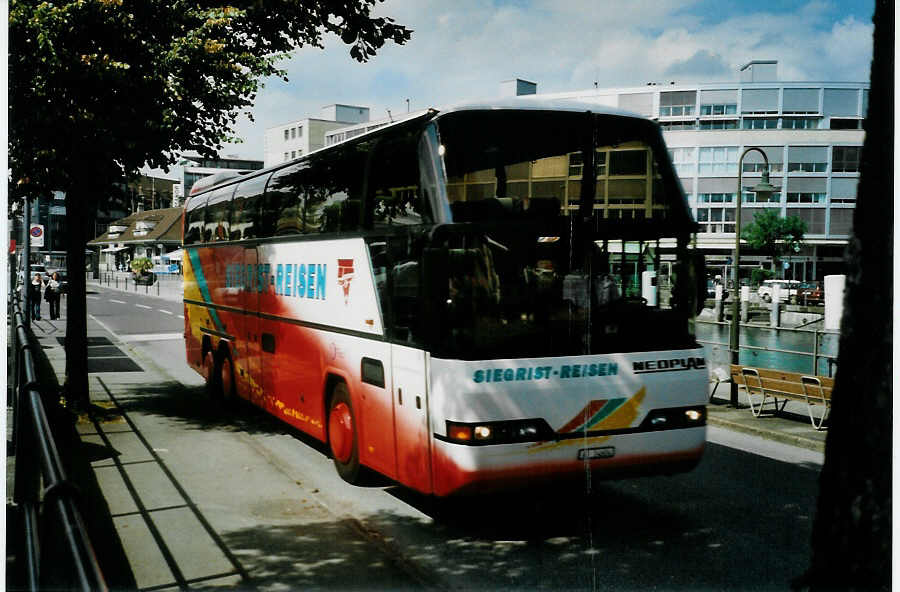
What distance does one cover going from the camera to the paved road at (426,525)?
571 centimetres

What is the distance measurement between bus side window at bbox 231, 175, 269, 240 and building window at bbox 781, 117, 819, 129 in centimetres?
605

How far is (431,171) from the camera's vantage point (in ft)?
20.6

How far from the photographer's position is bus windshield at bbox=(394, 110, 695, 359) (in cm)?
595

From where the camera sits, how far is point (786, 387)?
433 inches

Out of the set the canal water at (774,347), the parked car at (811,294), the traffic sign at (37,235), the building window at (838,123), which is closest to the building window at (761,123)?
the building window at (838,123)

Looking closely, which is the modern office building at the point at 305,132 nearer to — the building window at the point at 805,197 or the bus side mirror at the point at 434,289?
the bus side mirror at the point at 434,289

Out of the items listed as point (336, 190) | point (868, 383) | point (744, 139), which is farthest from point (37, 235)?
point (868, 383)

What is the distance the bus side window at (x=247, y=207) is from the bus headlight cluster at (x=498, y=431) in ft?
17.8

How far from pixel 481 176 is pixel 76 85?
15.3 feet

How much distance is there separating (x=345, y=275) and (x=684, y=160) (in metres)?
3.29

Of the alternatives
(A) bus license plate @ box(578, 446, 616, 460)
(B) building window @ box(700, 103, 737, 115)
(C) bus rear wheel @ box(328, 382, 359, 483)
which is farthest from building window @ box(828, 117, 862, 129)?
(C) bus rear wheel @ box(328, 382, 359, 483)

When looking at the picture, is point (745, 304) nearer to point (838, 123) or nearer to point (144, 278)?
point (838, 123)

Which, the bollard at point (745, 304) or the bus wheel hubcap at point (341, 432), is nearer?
the bus wheel hubcap at point (341, 432)

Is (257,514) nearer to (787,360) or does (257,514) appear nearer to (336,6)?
(336,6)
